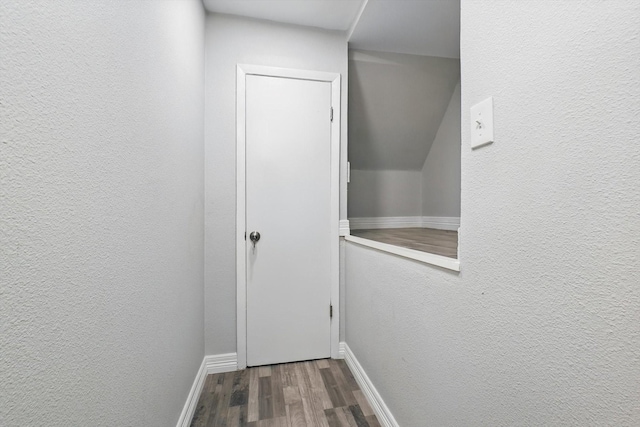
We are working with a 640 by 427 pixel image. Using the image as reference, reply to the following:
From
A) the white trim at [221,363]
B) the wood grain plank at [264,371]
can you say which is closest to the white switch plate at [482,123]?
the wood grain plank at [264,371]

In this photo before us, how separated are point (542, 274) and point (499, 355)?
0.86 feet

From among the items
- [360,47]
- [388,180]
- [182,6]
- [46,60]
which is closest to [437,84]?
[360,47]

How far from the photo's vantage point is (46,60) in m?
0.53

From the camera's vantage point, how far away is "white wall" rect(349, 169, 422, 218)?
2.84m

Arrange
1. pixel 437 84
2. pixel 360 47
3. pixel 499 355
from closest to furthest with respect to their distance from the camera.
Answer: pixel 499 355 < pixel 360 47 < pixel 437 84

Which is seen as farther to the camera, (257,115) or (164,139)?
(257,115)

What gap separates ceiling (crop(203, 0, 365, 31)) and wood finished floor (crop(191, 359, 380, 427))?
7.71 ft

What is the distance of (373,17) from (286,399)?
2.37 meters

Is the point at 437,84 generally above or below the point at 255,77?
above

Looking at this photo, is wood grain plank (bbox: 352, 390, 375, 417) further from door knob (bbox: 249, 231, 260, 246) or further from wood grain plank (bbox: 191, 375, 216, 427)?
door knob (bbox: 249, 231, 260, 246)

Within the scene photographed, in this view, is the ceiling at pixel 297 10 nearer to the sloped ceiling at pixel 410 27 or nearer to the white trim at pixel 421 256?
the sloped ceiling at pixel 410 27

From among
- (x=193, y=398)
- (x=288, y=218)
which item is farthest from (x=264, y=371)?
(x=288, y=218)

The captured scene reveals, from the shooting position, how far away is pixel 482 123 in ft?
2.56

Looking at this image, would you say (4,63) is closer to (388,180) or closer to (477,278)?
(477,278)
